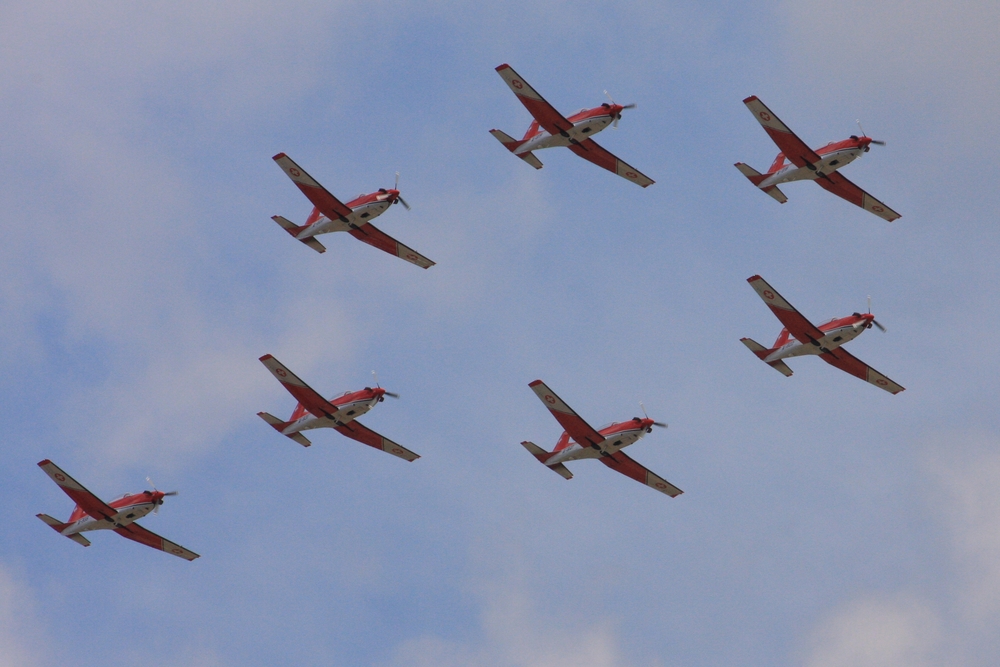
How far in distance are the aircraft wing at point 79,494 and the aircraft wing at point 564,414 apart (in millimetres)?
24923

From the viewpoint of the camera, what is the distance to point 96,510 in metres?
87.3

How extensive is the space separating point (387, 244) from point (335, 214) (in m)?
4.86

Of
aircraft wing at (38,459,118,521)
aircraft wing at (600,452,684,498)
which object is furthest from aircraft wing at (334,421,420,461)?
aircraft wing at (38,459,118,521)

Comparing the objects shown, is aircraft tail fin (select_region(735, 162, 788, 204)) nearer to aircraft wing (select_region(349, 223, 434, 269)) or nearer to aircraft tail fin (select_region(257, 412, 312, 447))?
aircraft wing (select_region(349, 223, 434, 269))

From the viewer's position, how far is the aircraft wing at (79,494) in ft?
283

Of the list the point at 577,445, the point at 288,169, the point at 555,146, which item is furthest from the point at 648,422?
the point at 288,169

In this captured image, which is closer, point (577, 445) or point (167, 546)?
point (577, 445)

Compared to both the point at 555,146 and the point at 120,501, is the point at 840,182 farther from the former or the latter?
the point at 120,501

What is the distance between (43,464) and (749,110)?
43.8m

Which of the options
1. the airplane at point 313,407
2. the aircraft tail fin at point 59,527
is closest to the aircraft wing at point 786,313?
the airplane at point 313,407

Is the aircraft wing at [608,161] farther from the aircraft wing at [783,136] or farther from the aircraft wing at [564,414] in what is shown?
the aircraft wing at [564,414]

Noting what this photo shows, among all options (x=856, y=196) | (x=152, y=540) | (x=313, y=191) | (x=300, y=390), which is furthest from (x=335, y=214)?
(x=856, y=196)

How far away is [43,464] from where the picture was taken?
86062mm

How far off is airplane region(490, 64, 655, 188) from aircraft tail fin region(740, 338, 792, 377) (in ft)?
38.6
